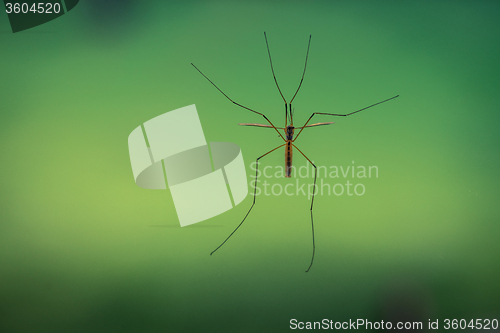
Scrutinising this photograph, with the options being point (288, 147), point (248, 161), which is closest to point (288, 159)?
point (288, 147)

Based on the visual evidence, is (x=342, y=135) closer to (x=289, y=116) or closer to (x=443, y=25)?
(x=289, y=116)

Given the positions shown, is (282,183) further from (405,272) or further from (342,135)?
(405,272)

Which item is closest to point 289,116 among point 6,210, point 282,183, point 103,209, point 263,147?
point 263,147

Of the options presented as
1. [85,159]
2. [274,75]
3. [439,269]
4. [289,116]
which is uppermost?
[274,75]

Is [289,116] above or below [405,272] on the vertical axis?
above

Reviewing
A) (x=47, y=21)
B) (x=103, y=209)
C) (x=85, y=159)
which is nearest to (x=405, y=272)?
(x=103, y=209)

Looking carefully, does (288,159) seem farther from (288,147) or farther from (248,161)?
(248,161)
